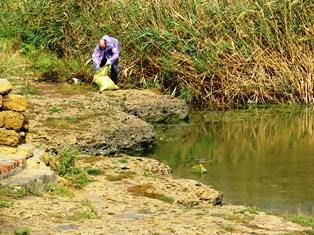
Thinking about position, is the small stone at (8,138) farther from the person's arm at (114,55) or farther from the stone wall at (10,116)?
the person's arm at (114,55)

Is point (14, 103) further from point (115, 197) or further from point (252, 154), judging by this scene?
point (252, 154)

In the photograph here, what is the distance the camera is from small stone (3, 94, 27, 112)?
773cm

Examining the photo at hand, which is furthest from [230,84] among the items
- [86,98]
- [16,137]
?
[16,137]

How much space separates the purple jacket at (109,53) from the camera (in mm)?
Result: 14070

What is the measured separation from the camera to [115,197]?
7188 millimetres

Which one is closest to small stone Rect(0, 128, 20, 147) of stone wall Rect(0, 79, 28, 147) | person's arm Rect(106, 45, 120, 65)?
stone wall Rect(0, 79, 28, 147)

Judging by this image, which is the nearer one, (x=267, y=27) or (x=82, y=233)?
(x=82, y=233)

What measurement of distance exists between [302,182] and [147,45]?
6.16 meters

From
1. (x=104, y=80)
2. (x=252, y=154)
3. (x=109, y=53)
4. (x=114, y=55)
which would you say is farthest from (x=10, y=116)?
(x=109, y=53)

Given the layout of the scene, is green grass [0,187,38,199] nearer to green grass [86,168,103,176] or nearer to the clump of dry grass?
green grass [86,168,103,176]

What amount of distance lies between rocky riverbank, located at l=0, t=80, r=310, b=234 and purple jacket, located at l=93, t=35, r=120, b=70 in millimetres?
2356

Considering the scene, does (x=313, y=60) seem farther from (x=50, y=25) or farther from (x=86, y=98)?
(x=50, y=25)

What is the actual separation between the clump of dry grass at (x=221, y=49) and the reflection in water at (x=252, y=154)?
0.58 m

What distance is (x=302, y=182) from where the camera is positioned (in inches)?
367
